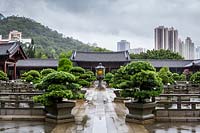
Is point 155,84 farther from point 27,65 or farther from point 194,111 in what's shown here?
point 27,65

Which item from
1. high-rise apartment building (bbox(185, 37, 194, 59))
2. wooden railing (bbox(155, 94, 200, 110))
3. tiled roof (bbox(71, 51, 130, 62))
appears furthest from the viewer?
high-rise apartment building (bbox(185, 37, 194, 59))

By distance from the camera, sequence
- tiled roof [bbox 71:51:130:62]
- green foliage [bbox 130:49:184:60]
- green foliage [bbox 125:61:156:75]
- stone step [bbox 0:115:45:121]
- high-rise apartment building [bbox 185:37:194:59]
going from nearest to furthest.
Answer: stone step [bbox 0:115:45:121]
green foliage [bbox 125:61:156:75]
tiled roof [bbox 71:51:130:62]
green foliage [bbox 130:49:184:60]
high-rise apartment building [bbox 185:37:194:59]

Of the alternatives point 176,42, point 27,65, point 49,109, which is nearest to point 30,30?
point 176,42

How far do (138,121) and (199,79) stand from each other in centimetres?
1561

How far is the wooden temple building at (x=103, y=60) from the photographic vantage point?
181 feet

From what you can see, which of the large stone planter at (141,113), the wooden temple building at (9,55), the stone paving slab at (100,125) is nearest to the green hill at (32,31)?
the wooden temple building at (9,55)

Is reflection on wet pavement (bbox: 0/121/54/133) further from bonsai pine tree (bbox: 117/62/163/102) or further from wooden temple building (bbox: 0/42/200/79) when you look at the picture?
wooden temple building (bbox: 0/42/200/79)

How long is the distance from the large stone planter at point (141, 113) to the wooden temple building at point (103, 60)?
42.4m

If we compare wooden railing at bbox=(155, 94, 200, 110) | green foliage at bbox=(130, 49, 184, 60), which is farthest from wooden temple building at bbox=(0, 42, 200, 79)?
wooden railing at bbox=(155, 94, 200, 110)

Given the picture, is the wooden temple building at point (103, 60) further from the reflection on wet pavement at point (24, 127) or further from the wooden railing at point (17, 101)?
the reflection on wet pavement at point (24, 127)

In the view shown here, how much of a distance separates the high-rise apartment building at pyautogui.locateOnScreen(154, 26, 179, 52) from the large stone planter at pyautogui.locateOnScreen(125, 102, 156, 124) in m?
108

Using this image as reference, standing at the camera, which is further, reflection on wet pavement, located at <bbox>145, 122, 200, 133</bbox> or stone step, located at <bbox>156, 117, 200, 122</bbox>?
stone step, located at <bbox>156, 117, 200, 122</bbox>

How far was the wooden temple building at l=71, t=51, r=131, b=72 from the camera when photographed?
181ft

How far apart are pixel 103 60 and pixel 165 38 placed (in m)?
66.8
